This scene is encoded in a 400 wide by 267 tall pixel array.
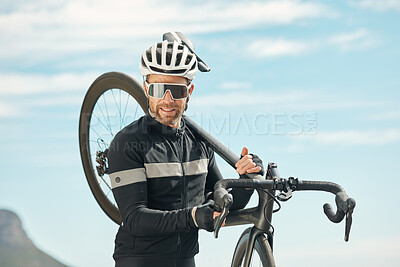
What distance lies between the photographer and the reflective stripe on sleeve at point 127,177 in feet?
13.4

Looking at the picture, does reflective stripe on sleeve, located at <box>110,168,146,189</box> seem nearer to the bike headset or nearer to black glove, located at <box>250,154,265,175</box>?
the bike headset

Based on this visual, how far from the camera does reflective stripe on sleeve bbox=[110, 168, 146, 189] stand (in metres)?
4.09

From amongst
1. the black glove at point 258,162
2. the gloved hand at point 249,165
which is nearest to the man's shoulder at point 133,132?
the gloved hand at point 249,165

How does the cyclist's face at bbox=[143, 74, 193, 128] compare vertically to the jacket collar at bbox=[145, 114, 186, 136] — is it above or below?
above

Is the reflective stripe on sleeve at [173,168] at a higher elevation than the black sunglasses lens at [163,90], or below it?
below

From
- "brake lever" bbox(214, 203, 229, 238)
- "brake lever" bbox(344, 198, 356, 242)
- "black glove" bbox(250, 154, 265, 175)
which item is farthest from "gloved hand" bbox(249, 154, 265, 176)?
"brake lever" bbox(214, 203, 229, 238)

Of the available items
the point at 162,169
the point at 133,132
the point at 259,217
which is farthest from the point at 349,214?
the point at 133,132

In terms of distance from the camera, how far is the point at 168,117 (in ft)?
14.2

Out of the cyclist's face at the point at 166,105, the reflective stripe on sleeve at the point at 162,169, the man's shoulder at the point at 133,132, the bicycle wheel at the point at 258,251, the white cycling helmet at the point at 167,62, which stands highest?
A: the white cycling helmet at the point at 167,62

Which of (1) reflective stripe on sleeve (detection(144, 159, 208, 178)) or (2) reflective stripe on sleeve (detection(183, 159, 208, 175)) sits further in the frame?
(2) reflective stripe on sleeve (detection(183, 159, 208, 175))

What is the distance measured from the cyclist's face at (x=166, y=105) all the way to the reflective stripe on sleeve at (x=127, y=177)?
46cm

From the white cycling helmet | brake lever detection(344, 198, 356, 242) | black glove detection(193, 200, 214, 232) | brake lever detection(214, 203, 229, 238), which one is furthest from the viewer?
the white cycling helmet

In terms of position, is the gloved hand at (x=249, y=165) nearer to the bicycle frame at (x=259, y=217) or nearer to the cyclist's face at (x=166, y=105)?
the bicycle frame at (x=259, y=217)

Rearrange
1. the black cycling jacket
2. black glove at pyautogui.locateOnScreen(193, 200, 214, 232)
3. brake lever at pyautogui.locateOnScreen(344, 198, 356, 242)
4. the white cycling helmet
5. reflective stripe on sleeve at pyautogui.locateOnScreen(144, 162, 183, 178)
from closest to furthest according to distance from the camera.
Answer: black glove at pyautogui.locateOnScreen(193, 200, 214, 232), brake lever at pyautogui.locateOnScreen(344, 198, 356, 242), the black cycling jacket, reflective stripe on sleeve at pyautogui.locateOnScreen(144, 162, 183, 178), the white cycling helmet
